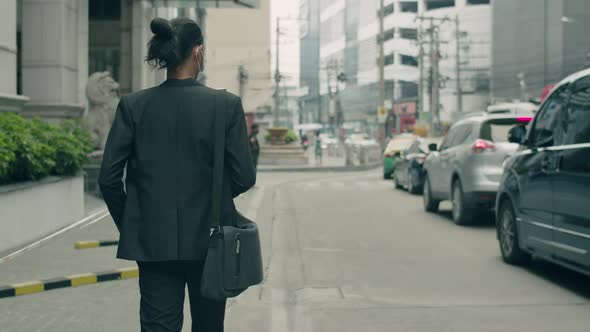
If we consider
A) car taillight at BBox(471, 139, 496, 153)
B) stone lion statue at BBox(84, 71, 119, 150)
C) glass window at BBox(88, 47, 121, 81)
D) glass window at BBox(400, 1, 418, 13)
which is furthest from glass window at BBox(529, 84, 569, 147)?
glass window at BBox(400, 1, 418, 13)

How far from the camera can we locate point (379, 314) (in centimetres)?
691

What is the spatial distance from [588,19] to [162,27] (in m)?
66.2

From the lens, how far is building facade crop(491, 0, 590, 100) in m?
65.4

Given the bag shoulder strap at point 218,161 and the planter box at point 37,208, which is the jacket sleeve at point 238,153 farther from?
the planter box at point 37,208

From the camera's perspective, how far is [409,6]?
97.6 m

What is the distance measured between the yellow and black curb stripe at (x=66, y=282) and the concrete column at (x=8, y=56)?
571 cm

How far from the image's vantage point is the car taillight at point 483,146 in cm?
1338

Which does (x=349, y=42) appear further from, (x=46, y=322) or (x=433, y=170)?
(x=46, y=322)

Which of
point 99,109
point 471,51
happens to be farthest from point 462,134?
point 471,51

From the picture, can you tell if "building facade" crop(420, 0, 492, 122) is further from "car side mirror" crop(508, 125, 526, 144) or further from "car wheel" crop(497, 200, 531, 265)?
"car side mirror" crop(508, 125, 526, 144)

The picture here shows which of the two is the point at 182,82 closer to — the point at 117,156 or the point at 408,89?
the point at 117,156

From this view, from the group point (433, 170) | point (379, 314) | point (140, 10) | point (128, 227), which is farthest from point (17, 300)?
point (140, 10)

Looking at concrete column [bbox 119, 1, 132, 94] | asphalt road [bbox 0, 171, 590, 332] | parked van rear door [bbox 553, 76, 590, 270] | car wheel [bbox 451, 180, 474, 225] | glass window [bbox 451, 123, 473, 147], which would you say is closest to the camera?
asphalt road [bbox 0, 171, 590, 332]

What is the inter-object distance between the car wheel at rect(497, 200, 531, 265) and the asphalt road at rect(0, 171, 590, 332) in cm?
13
